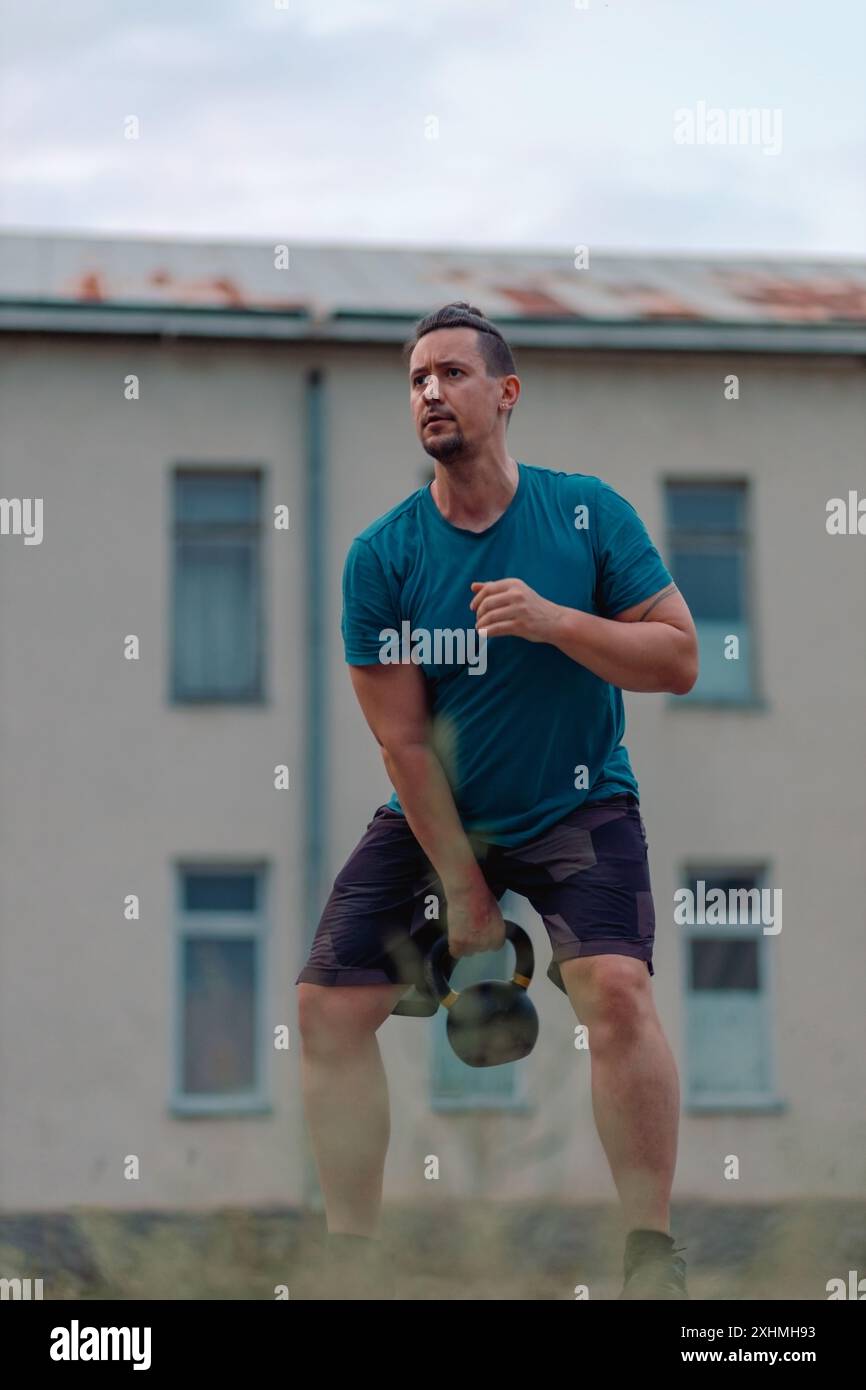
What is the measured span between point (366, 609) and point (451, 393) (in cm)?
45

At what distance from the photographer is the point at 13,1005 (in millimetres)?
16516

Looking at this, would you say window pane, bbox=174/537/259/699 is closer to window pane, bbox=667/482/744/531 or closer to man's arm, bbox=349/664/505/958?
window pane, bbox=667/482/744/531

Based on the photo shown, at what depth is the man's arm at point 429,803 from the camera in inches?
157

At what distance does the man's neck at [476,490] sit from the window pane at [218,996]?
43.7 feet

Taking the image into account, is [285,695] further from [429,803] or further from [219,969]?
[429,803]

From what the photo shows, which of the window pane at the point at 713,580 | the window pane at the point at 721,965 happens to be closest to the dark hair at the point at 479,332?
the window pane at the point at 713,580

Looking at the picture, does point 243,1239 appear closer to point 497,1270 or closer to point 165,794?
point 497,1270

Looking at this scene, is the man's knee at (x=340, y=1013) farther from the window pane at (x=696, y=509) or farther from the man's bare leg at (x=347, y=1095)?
the window pane at (x=696, y=509)

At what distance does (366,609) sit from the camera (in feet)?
13.5

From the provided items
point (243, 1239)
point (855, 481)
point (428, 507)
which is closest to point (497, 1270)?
point (243, 1239)

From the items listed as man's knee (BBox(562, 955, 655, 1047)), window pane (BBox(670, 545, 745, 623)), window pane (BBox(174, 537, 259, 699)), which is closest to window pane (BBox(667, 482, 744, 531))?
window pane (BBox(670, 545, 745, 623))

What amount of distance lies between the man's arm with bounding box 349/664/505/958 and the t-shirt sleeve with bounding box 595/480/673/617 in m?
0.39

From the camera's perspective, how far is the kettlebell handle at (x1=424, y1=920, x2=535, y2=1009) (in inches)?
159
